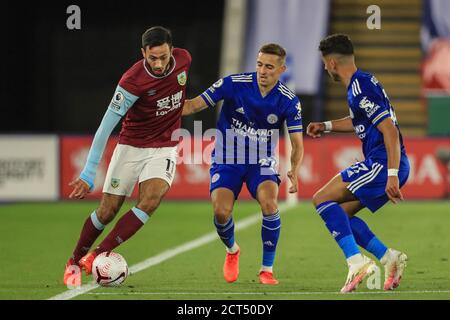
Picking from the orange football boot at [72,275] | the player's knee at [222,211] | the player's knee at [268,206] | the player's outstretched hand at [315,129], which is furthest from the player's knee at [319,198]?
the orange football boot at [72,275]

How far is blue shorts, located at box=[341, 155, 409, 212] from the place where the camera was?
831cm

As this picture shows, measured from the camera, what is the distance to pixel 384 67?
22625 millimetres

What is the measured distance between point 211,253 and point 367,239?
10.5 feet

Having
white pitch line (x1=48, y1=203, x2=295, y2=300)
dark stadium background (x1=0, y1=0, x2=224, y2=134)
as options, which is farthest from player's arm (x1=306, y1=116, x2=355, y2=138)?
dark stadium background (x1=0, y1=0, x2=224, y2=134)

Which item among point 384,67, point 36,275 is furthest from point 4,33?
point 36,275

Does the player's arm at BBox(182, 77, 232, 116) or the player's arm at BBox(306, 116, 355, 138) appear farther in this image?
the player's arm at BBox(182, 77, 232, 116)

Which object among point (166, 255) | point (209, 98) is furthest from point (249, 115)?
point (166, 255)

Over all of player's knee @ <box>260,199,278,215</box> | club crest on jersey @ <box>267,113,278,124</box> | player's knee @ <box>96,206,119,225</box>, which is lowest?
player's knee @ <box>96,206,119,225</box>

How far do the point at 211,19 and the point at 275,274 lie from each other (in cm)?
1485

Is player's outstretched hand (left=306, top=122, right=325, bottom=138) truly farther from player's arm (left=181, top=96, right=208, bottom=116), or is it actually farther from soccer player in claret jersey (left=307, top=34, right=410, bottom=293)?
player's arm (left=181, top=96, right=208, bottom=116)

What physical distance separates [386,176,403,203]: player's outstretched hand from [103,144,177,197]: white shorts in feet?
5.99

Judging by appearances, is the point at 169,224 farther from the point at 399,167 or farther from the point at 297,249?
the point at 399,167

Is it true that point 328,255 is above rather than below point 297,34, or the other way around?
below

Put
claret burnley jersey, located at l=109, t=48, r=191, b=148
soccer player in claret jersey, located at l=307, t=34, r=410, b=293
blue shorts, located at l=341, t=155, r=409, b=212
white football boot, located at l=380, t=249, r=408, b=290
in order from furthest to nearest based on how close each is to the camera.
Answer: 1. claret burnley jersey, located at l=109, t=48, r=191, b=148
2. blue shorts, located at l=341, t=155, r=409, b=212
3. white football boot, located at l=380, t=249, r=408, b=290
4. soccer player in claret jersey, located at l=307, t=34, r=410, b=293
